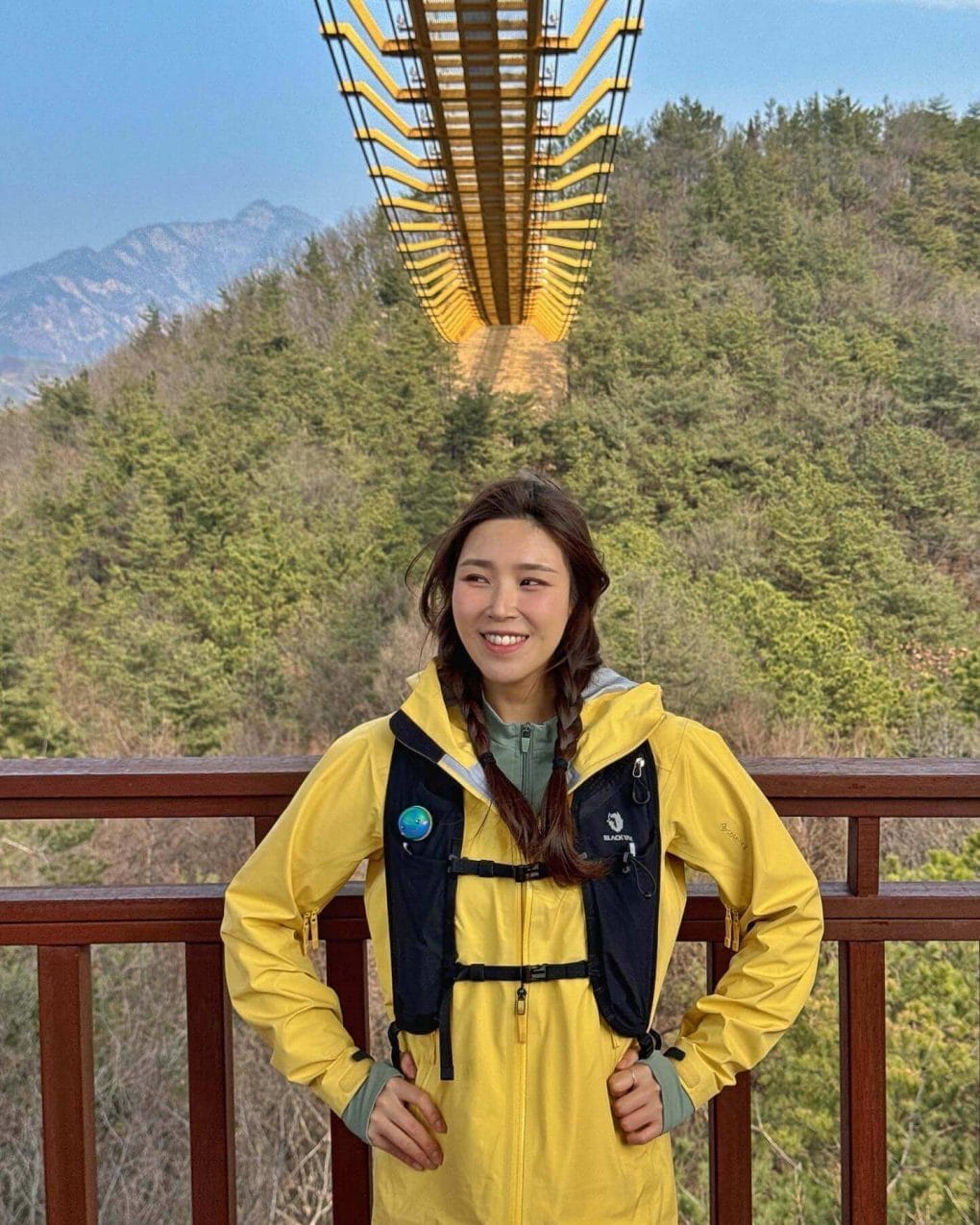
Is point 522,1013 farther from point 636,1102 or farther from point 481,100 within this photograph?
point 481,100

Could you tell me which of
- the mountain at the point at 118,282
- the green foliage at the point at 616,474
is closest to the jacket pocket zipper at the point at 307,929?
the green foliage at the point at 616,474

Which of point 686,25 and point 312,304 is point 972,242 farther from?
point 686,25

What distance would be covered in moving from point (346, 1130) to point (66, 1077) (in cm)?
21

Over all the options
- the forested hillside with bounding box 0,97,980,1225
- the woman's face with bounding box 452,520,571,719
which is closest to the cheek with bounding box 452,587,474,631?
the woman's face with bounding box 452,520,571,719

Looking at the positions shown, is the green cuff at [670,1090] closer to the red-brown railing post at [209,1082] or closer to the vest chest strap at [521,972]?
the vest chest strap at [521,972]

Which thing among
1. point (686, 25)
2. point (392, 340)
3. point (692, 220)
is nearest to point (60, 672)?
point (392, 340)

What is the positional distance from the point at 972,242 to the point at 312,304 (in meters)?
11.2

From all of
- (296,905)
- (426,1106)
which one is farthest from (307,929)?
(426,1106)

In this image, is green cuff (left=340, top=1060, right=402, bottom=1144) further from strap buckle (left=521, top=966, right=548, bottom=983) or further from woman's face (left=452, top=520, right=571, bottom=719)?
woman's face (left=452, top=520, right=571, bottom=719)

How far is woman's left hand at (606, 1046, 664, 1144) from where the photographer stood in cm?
82

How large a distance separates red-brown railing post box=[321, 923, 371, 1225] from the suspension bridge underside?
21.5 feet

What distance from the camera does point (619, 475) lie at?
18891 millimetres

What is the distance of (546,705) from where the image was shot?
911 millimetres

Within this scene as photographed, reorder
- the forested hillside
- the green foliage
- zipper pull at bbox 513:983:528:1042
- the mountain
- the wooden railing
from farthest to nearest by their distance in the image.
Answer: the mountain < the green foliage < the forested hillside < the wooden railing < zipper pull at bbox 513:983:528:1042
